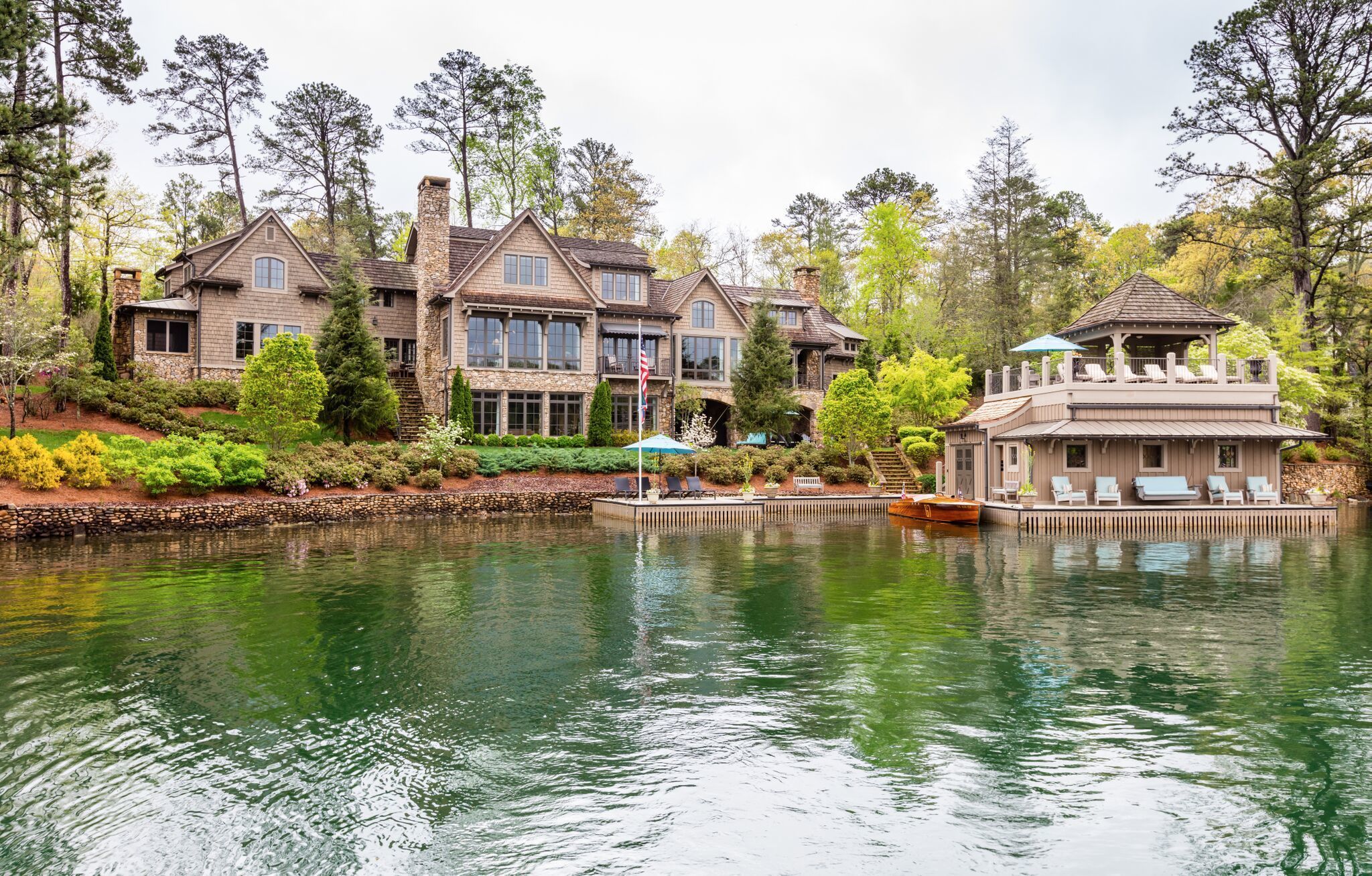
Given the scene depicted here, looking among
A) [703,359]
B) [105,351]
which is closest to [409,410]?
[105,351]

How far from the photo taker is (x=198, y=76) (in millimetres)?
46594

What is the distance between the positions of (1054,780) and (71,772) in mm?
8128

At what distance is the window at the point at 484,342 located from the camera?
3853 cm

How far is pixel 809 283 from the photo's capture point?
2037 inches

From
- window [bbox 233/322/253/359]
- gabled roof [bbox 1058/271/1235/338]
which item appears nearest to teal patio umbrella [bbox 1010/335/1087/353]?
gabled roof [bbox 1058/271/1235/338]

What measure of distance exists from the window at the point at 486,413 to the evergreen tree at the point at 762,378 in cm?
1102

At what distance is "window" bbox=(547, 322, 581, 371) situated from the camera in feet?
132

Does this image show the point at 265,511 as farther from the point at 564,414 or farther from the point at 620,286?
the point at 620,286

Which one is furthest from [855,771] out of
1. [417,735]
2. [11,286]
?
[11,286]

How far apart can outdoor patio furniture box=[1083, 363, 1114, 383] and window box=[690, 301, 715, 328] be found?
19.2 metres

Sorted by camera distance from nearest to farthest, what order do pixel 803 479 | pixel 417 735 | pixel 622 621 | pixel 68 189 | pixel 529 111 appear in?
pixel 417 735
pixel 622 621
pixel 68 189
pixel 803 479
pixel 529 111

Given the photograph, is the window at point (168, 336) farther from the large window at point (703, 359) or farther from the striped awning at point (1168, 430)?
the striped awning at point (1168, 430)

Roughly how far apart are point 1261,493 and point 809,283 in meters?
27.8

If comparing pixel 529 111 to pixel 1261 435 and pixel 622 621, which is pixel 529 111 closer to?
pixel 1261 435
